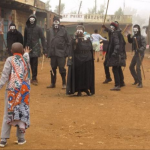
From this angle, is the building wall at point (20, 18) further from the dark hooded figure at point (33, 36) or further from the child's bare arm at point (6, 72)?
the child's bare arm at point (6, 72)

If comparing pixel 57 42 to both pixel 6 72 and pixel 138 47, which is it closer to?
pixel 138 47

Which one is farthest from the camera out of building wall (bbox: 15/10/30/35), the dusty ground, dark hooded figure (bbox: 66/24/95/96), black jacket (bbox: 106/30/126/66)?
building wall (bbox: 15/10/30/35)

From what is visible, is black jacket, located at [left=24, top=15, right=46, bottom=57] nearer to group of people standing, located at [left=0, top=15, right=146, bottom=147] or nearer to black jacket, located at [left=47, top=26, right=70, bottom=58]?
group of people standing, located at [left=0, top=15, right=146, bottom=147]

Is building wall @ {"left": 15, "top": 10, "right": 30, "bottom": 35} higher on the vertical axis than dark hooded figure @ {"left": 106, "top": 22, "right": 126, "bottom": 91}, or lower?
higher

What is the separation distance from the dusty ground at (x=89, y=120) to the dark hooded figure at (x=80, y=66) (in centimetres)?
30

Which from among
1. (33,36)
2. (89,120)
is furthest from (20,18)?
(89,120)

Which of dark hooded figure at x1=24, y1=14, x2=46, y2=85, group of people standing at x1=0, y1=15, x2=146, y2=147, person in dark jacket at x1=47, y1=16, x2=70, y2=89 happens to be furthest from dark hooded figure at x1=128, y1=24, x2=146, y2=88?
dark hooded figure at x1=24, y1=14, x2=46, y2=85

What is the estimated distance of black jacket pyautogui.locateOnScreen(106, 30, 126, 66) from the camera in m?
10.5

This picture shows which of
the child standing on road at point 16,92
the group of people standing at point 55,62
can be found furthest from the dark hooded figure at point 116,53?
the child standing on road at point 16,92

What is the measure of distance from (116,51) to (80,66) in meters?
1.50

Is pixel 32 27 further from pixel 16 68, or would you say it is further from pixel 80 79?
pixel 16 68

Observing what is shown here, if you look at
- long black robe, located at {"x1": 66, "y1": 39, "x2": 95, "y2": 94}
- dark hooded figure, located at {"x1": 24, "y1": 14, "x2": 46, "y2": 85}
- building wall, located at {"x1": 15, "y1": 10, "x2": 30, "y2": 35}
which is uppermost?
building wall, located at {"x1": 15, "y1": 10, "x2": 30, "y2": 35}

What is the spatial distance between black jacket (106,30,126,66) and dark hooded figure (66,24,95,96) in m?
1.27

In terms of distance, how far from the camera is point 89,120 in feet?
23.2
